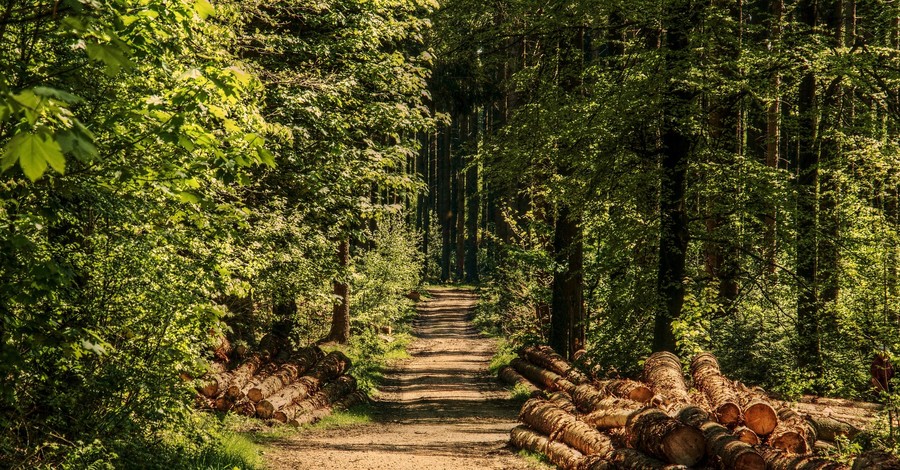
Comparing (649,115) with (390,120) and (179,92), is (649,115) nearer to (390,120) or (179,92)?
(390,120)

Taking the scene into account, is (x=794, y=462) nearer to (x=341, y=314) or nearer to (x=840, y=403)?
(x=840, y=403)

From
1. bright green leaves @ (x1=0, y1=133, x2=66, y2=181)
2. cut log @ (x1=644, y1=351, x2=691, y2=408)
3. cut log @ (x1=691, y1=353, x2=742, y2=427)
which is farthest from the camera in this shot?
cut log @ (x1=644, y1=351, x2=691, y2=408)

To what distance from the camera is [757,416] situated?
8281mm

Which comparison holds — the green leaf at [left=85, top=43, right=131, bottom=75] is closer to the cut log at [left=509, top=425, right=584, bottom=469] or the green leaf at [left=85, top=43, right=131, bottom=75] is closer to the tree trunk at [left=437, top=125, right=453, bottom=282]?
the cut log at [left=509, top=425, right=584, bottom=469]

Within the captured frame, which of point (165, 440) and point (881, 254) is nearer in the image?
point (165, 440)

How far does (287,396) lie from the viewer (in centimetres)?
1352

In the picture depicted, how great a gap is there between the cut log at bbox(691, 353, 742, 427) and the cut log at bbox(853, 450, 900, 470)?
277 centimetres

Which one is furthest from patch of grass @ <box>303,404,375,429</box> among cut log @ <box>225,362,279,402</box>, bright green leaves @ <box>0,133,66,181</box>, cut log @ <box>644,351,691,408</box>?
bright green leaves @ <box>0,133,66,181</box>

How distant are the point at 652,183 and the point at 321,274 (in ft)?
24.1

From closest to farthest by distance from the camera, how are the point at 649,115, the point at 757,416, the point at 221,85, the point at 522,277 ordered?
the point at 221,85 → the point at 757,416 → the point at 649,115 → the point at 522,277

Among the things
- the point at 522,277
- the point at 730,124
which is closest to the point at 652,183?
the point at 730,124

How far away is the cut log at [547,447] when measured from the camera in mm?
9477

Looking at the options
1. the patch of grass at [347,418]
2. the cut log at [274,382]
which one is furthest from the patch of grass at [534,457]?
the cut log at [274,382]

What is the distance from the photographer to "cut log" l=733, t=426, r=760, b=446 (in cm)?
756
